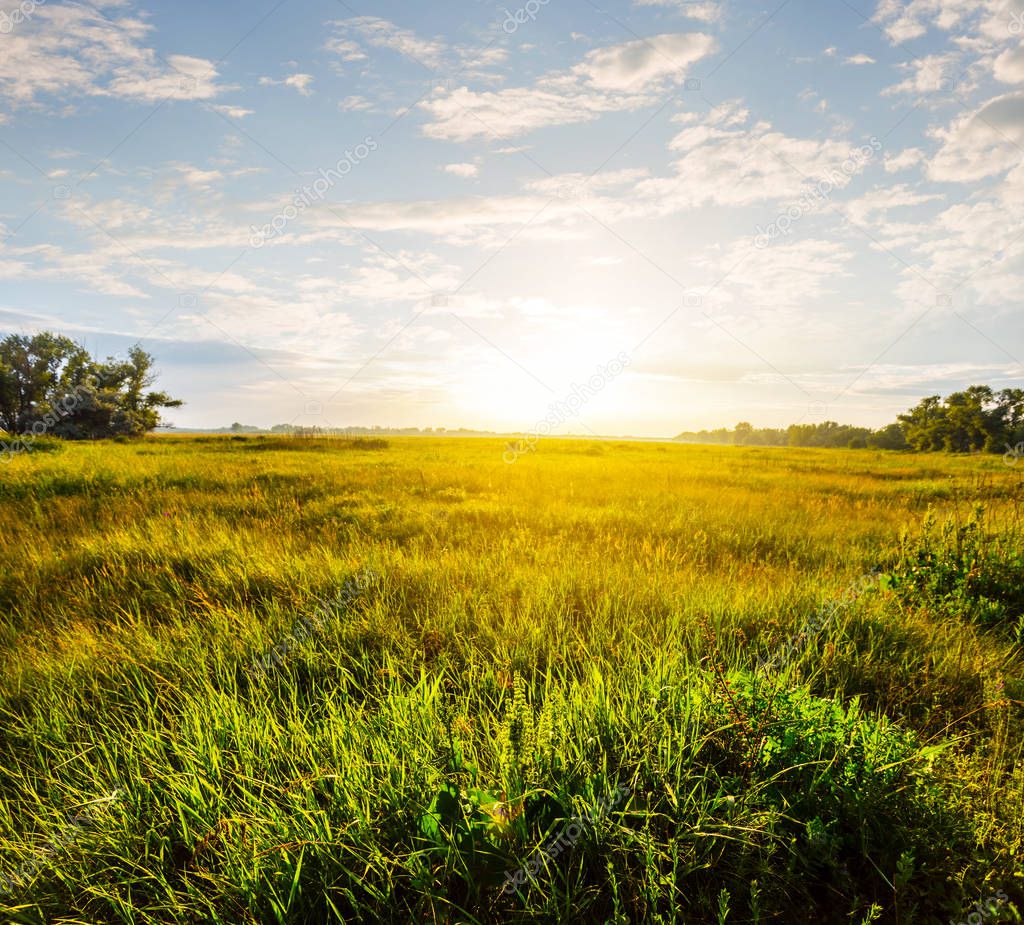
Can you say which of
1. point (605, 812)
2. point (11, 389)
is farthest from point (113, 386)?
point (605, 812)

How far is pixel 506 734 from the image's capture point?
6.84 ft

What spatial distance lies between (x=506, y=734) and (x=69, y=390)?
61.2 metres

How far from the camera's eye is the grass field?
172 cm

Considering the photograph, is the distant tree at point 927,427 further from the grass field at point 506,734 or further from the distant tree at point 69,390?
the distant tree at point 69,390

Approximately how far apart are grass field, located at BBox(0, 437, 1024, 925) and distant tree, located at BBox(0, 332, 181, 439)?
4909 centimetres

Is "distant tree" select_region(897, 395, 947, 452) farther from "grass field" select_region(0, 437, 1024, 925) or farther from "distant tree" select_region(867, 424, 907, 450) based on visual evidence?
"grass field" select_region(0, 437, 1024, 925)

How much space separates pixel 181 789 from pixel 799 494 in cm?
1345

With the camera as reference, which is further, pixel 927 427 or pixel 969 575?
pixel 927 427

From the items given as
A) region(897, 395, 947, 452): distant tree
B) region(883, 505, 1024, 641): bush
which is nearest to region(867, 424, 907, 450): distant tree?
region(897, 395, 947, 452): distant tree

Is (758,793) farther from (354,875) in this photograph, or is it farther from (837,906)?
(354,875)

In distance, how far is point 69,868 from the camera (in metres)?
1.82

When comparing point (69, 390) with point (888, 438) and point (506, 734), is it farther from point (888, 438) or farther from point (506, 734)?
point (888, 438)

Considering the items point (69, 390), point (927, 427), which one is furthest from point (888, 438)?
point (69, 390)

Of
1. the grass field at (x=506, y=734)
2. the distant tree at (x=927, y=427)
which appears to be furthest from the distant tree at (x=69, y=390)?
the distant tree at (x=927, y=427)
